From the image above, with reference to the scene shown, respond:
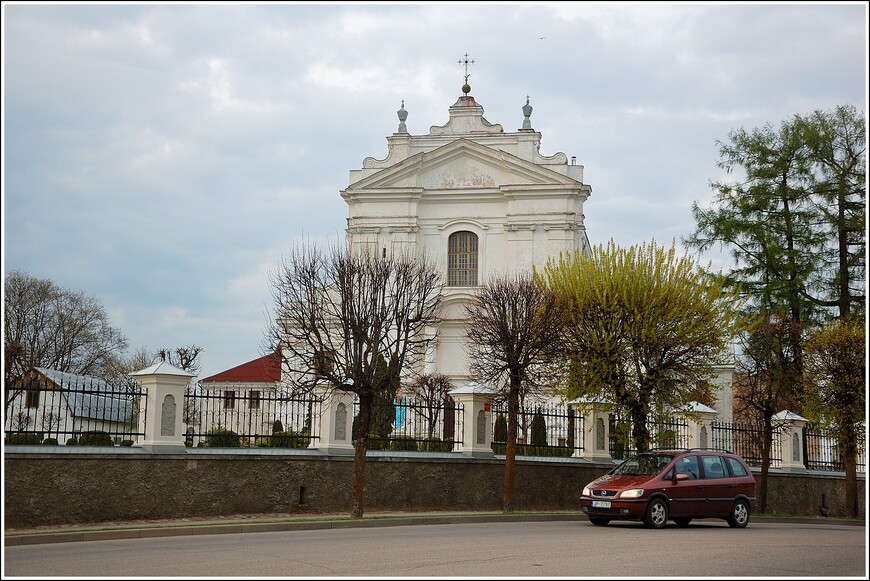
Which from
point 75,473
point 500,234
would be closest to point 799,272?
point 500,234

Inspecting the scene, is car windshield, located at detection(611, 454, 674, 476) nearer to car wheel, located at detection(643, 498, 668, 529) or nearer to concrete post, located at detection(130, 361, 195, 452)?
car wheel, located at detection(643, 498, 668, 529)

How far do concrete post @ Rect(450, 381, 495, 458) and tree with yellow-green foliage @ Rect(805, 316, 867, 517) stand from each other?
10.9 metres

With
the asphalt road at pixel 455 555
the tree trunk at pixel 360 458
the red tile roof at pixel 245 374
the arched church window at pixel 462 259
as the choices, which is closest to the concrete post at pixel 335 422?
the tree trunk at pixel 360 458

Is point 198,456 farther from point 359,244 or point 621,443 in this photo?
point 359,244

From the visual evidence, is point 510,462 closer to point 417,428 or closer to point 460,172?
point 417,428

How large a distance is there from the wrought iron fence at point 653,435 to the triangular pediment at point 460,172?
73.4ft

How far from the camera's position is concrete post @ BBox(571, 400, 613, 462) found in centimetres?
2706

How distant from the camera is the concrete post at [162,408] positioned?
764 inches

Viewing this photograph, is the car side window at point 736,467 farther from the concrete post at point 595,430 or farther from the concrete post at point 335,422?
the concrete post at point 335,422

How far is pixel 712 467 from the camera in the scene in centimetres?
1966

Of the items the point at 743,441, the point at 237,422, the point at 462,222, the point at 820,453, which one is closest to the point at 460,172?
the point at 462,222

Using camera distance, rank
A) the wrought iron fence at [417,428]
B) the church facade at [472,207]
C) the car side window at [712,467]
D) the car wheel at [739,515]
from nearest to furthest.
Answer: the car side window at [712,467]
the car wheel at [739,515]
the wrought iron fence at [417,428]
the church facade at [472,207]

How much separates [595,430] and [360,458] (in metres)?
8.99

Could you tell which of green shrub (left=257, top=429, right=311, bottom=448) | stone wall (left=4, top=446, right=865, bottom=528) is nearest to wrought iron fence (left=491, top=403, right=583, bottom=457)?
Answer: stone wall (left=4, top=446, right=865, bottom=528)
